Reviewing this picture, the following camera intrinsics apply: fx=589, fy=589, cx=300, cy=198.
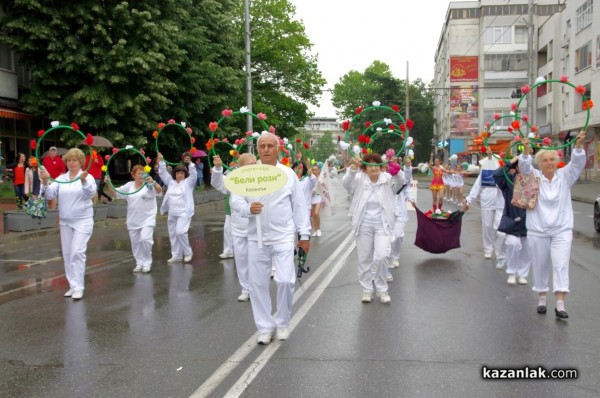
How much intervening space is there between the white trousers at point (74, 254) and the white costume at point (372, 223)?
11.9 ft

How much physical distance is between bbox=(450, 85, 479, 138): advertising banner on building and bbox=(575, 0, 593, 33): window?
883 inches

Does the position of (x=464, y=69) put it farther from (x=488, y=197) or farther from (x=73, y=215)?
(x=73, y=215)

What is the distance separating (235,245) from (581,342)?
368 cm

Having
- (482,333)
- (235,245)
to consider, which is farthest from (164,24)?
(482,333)

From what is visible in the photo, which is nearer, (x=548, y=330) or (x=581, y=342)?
(x=581, y=342)

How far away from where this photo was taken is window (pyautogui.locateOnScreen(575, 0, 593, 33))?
36.0 m

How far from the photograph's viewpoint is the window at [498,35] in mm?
60719

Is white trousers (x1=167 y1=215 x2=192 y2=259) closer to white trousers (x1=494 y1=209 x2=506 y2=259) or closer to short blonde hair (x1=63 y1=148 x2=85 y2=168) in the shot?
short blonde hair (x1=63 y1=148 x2=85 y2=168)

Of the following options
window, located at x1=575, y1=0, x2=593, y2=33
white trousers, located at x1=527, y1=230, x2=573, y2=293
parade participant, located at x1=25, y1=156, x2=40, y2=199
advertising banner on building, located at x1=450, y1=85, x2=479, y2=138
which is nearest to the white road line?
white trousers, located at x1=527, y1=230, x2=573, y2=293

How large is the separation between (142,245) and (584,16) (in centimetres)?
3638

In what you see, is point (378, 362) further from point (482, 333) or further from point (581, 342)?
point (581, 342)

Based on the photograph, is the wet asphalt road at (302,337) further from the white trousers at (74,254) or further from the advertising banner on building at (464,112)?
the advertising banner on building at (464,112)

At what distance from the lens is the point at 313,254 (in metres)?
11.3

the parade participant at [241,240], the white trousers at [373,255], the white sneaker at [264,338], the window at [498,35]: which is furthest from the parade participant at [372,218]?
the window at [498,35]
